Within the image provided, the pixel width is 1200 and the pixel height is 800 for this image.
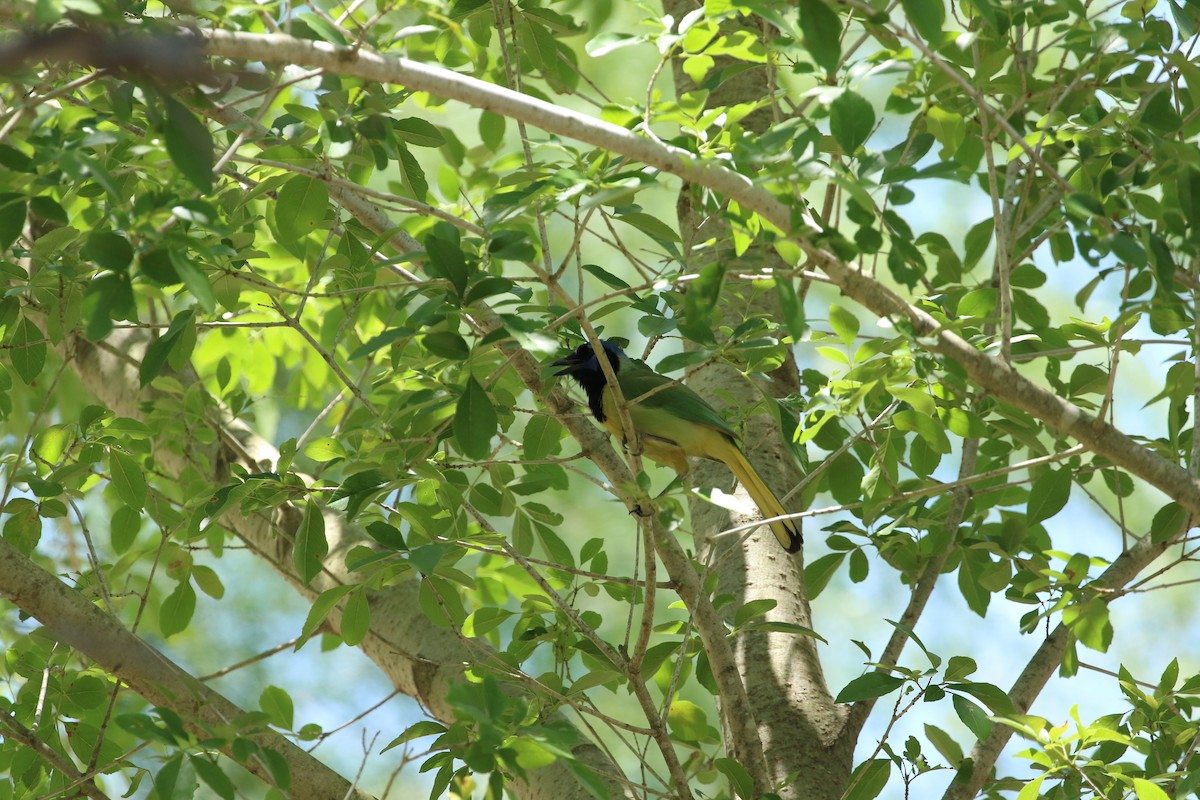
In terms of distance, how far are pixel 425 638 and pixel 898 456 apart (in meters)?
1.61

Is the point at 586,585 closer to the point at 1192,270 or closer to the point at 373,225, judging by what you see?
the point at 373,225

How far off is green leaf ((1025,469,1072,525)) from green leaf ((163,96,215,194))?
2.28 metres

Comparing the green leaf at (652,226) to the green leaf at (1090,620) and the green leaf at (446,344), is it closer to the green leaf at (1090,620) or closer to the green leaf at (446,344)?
the green leaf at (446,344)

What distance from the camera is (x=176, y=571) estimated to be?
346 cm

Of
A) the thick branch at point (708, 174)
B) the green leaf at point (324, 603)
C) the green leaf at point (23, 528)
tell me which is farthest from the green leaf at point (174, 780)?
A: the green leaf at point (23, 528)

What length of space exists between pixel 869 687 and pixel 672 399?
1666mm

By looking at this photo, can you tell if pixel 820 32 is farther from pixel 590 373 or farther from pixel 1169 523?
pixel 590 373

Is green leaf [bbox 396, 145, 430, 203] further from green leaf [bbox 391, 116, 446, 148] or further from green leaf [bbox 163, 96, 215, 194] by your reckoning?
green leaf [bbox 163, 96, 215, 194]

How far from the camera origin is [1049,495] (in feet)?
10.1

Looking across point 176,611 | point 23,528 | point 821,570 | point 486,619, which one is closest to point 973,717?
point 821,570

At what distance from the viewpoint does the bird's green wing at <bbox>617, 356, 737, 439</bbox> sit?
12.9 feet

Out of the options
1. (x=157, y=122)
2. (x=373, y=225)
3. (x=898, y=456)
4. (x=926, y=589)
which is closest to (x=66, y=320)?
(x=373, y=225)

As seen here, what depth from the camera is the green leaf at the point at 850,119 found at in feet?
7.16

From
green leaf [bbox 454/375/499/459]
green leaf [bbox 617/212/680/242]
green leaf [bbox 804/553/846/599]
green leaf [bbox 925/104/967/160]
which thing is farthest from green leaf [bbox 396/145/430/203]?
green leaf [bbox 804/553/846/599]
